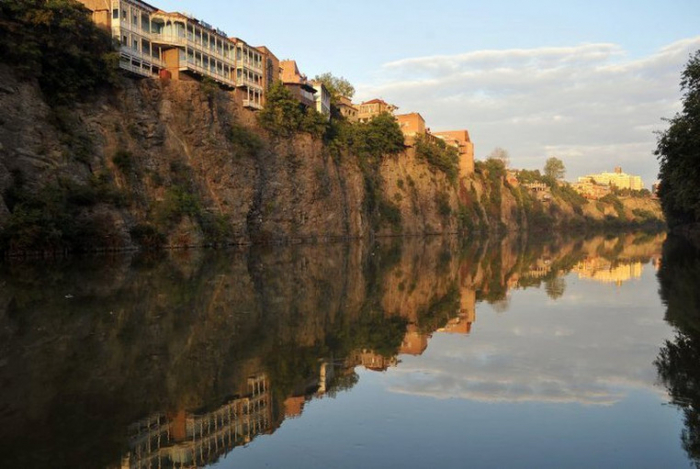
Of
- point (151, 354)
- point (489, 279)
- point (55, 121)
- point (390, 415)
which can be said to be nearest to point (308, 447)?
point (390, 415)

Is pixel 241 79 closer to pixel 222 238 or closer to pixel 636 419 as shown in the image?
pixel 222 238

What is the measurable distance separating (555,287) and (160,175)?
30762 mm

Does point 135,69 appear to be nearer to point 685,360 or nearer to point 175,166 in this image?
point 175,166

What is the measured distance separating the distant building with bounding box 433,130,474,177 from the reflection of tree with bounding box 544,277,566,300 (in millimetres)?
93819

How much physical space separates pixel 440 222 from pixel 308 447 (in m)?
90.4

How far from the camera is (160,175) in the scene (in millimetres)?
42969

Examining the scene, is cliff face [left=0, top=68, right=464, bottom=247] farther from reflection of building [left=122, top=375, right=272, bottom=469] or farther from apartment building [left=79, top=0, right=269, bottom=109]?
reflection of building [left=122, top=375, right=272, bottom=469]

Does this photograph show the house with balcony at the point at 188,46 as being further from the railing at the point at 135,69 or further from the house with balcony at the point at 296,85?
the house with balcony at the point at 296,85

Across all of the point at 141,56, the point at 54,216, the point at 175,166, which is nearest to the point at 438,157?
the point at 141,56

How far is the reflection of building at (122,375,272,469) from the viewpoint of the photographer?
256 inches

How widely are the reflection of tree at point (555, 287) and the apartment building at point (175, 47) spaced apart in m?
36.2

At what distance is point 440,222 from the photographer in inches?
3765

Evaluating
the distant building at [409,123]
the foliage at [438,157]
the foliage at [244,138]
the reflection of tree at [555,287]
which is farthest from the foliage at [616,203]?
the reflection of tree at [555,287]

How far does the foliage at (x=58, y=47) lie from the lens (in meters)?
34.5
